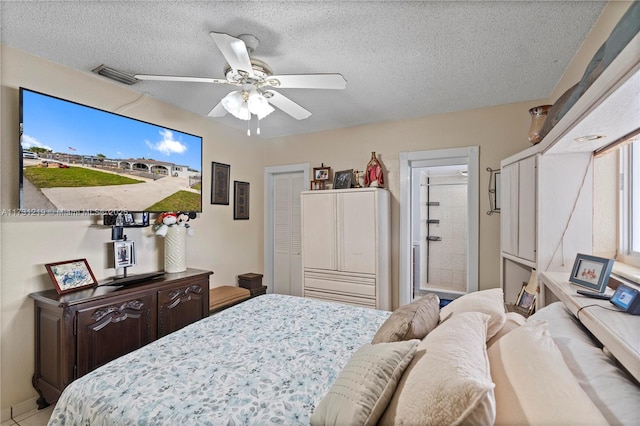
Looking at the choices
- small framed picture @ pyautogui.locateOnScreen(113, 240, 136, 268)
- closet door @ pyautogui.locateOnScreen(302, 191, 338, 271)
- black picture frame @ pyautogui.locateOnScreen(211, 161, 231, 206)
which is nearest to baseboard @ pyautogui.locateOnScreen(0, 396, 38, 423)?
small framed picture @ pyautogui.locateOnScreen(113, 240, 136, 268)

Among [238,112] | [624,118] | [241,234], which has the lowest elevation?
[241,234]

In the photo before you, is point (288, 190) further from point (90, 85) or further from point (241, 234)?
point (90, 85)

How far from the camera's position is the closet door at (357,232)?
3215mm

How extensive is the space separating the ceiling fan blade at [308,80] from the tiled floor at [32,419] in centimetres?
284

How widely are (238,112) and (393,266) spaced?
2.53 metres

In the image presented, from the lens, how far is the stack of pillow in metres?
0.71

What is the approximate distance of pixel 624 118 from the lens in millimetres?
1138

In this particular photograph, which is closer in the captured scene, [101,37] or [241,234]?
[101,37]

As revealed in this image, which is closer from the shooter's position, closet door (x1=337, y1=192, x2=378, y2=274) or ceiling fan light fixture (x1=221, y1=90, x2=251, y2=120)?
ceiling fan light fixture (x1=221, y1=90, x2=251, y2=120)

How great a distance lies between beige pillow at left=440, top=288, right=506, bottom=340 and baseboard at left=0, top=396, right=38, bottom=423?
9.70 feet

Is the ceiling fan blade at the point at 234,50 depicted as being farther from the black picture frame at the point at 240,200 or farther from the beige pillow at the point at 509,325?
the black picture frame at the point at 240,200

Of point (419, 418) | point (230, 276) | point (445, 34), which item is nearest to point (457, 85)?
point (445, 34)

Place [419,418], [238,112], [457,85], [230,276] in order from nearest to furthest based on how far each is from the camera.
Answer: [419,418], [238,112], [457,85], [230,276]

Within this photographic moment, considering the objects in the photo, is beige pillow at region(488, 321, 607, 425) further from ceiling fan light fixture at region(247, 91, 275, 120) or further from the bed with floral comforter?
ceiling fan light fixture at region(247, 91, 275, 120)
